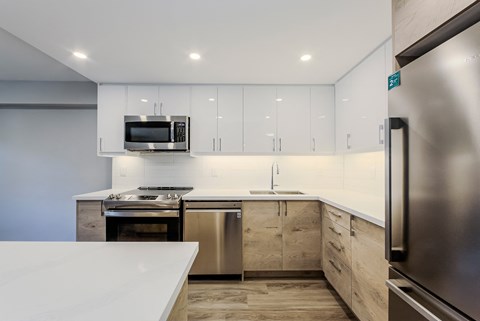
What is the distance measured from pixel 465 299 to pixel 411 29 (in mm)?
1045

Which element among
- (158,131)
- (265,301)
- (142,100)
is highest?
(142,100)

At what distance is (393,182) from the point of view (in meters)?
1.06

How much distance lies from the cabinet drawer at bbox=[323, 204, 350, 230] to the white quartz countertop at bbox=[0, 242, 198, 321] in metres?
1.42

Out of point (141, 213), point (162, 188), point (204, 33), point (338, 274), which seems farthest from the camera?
point (162, 188)

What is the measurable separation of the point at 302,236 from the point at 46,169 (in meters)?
3.75

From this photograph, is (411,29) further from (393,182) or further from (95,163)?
(95,163)

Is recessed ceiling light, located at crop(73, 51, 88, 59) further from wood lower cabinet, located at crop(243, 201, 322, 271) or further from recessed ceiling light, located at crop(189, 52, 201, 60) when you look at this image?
wood lower cabinet, located at crop(243, 201, 322, 271)

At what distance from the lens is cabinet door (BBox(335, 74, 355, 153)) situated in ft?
8.32

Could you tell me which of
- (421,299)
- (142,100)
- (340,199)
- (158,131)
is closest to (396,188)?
(421,299)

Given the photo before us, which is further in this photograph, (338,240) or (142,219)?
(142,219)

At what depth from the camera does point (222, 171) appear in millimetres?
3225

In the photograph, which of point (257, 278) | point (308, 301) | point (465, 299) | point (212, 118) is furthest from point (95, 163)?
point (465, 299)

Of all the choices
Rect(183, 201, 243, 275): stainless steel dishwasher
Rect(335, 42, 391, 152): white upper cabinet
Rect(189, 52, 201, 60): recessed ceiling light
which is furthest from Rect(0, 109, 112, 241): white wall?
Rect(335, 42, 391, 152): white upper cabinet

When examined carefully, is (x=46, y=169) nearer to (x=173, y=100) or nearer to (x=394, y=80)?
(x=173, y=100)
